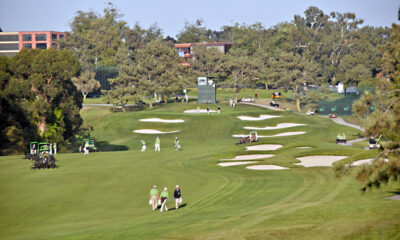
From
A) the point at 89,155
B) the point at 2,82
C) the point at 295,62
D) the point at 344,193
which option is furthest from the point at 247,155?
the point at 295,62

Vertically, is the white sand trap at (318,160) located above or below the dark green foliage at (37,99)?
below

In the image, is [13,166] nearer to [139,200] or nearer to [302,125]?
[139,200]

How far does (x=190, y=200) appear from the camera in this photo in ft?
110

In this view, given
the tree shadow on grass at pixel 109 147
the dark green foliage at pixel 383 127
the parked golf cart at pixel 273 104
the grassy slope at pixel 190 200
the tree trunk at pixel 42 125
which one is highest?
the dark green foliage at pixel 383 127

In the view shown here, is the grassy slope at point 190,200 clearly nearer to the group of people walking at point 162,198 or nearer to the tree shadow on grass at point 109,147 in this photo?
the group of people walking at point 162,198

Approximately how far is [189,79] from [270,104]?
2337 cm

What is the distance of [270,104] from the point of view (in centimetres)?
11788

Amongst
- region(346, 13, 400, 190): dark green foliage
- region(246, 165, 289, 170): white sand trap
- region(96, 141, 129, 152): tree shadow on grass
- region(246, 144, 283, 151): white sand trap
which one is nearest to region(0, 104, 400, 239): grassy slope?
region(246, 165, 289, 170): white sand trap

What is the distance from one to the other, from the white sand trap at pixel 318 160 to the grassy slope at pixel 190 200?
1.12 metres

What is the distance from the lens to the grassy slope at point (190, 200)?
958 inches

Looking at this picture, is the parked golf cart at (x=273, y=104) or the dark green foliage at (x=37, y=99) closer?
the dark green foliage at (x=37, y=99)

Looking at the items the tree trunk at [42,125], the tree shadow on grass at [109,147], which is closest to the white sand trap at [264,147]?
the tree shadow on grass at [109,147]

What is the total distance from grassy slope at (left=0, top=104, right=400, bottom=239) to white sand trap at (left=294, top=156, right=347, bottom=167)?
1122 millimetres

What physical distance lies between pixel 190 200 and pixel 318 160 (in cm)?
1729
